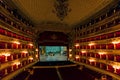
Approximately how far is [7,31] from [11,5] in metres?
1.59

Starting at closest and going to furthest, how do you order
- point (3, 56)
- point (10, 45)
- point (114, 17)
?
point (3, 56) < point (114, 17) < point (10, 45)

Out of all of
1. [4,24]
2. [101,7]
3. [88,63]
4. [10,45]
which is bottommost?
[88,63]

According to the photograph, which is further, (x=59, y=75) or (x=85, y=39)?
(x=85, y=39)

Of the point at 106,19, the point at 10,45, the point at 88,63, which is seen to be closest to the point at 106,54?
the point at 106,19

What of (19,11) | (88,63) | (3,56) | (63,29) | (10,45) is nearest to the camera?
(3,56)

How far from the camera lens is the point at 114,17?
7.21 metres

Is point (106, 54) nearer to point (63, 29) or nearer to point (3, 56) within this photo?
point (3, 56)

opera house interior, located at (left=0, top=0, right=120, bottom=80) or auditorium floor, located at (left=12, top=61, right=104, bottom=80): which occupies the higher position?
opera house interior, located at (left=0, top=0, right=120, bottom=80)

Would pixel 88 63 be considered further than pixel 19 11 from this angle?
Yes

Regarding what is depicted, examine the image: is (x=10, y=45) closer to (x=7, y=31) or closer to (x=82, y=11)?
(x=7, y=31)

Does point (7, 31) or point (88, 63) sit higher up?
point (7, 31)

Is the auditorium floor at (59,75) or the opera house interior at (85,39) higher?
the opera house interior at (85,39)

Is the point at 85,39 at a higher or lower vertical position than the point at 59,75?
higher

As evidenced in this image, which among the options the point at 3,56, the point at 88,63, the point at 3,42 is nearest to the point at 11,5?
the point at 3,42
